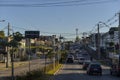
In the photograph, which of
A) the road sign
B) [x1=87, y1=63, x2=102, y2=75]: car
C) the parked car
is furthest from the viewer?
[x1=87, y1=63, x2=102, y2=75]: car

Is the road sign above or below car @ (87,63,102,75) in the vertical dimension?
above

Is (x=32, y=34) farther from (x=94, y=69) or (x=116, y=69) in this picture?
(x=94, y=69)

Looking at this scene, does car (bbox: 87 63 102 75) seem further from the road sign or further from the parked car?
the road sign

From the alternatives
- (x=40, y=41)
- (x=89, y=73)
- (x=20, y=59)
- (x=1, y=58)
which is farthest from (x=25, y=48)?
(x=89, y=73)

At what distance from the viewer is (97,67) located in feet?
180

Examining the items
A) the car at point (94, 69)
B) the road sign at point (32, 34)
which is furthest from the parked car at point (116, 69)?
the road sign at point (32, 34)

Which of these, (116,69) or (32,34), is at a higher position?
(32,34)

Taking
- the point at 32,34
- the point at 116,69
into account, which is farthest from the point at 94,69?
the point at 32,34

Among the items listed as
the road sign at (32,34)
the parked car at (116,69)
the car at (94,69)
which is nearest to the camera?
the road sign at (32,34)

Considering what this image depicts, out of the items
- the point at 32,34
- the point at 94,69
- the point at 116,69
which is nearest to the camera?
the point at 32,34

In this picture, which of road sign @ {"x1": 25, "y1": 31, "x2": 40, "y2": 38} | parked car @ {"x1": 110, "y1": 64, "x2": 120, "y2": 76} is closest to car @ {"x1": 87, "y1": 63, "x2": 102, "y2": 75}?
parked car @ {"x1": 110, "y1": 64, "x2": 120, "y2": 76}

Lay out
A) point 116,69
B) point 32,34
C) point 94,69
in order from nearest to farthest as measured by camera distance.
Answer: point 32,34 → point 116,69 → point 94,69

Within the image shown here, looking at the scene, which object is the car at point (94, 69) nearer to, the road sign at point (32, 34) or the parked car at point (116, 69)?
the parked car at point (116, 69)

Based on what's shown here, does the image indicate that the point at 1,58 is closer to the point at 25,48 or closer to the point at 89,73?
the point at 25,48
